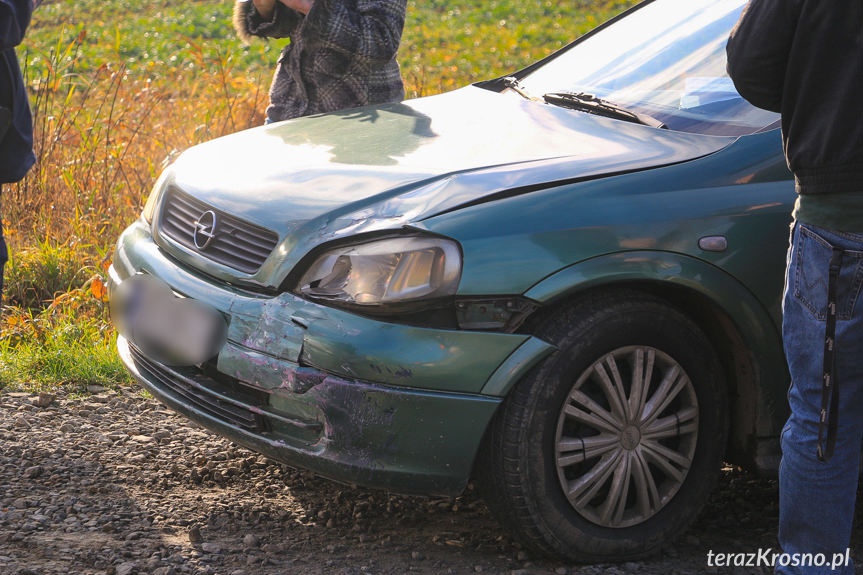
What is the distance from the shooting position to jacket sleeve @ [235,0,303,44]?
4340 millimetres

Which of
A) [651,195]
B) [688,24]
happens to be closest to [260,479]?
[651,195]

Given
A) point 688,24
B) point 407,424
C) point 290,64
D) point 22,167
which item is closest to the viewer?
point 407,424

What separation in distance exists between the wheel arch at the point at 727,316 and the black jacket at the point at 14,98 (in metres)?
1.77

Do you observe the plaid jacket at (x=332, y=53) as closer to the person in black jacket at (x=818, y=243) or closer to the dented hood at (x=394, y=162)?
the dented hood at (x=394, y=162)

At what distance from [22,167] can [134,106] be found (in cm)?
382

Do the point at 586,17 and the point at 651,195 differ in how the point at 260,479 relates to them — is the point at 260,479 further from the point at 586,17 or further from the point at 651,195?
the point at 586,17

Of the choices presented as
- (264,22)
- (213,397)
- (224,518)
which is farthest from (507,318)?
(264,22)

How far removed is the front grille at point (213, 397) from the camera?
8.86ft

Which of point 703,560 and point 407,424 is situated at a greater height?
point 407,424

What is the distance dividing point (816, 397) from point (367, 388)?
3.37 feet

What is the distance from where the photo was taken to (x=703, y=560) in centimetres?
291

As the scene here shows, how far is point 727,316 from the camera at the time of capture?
9.00 feet

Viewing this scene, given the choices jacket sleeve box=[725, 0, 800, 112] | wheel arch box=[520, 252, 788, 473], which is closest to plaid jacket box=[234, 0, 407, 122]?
wheel arch box=[520, 252, 788, 473]

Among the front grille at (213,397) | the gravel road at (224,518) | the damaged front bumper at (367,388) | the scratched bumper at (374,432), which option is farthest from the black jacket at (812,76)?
the front grille at (213,397)
